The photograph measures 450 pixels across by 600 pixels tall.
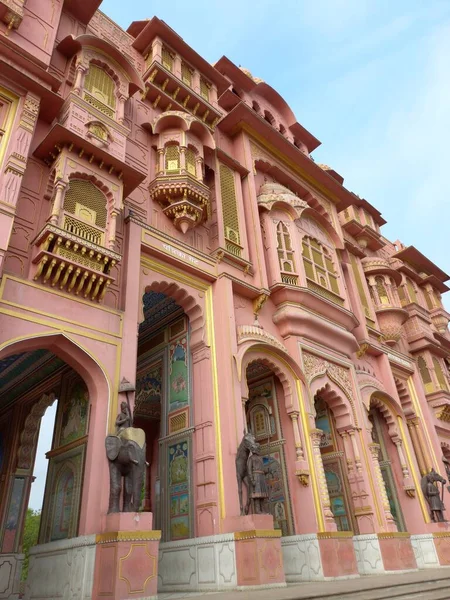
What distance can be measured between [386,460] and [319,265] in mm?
6911

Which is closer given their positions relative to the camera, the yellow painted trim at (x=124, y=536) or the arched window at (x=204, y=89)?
the yellow painted trim at (x=124, y=536)

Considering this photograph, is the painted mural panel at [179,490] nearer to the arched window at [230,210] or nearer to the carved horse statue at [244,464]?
the carved horse statue at [244,464]

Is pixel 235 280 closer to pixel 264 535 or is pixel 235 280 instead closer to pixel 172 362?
pixel 172 362

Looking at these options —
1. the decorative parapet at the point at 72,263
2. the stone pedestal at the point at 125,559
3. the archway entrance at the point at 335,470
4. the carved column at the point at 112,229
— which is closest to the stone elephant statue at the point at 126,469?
the stone pedestal at the point at 125,559

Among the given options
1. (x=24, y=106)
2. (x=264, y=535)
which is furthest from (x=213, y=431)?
(x=24, y=106)

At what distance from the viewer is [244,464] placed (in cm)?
927

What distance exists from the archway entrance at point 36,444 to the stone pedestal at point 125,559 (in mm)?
1451

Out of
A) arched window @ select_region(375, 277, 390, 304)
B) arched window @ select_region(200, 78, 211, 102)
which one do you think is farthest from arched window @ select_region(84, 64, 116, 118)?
arched window @ select_region(375, 277, 390, 304)

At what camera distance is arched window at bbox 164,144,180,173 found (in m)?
12.2

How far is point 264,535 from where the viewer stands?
838cm

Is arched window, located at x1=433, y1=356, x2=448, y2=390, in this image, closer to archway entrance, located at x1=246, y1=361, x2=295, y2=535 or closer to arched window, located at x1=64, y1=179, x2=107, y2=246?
archway entrance, located at x1=246, y1=361, x2=295, y2=535

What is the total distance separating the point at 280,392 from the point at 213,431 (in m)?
2.90

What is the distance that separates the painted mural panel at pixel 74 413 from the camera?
354 inches

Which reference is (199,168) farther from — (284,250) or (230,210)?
(284,250)
